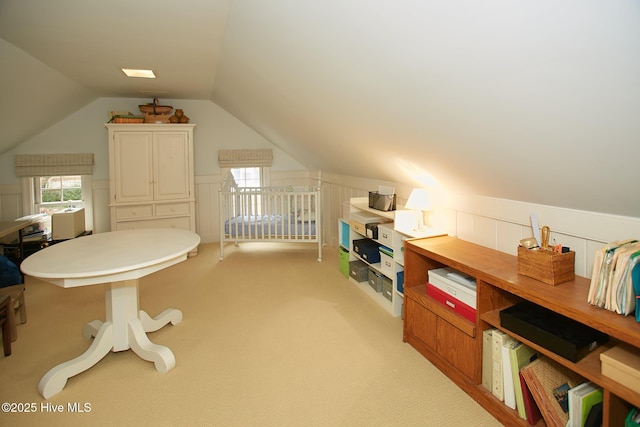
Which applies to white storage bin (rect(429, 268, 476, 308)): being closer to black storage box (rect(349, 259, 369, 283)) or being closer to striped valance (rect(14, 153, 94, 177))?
black storage box (rect(349, 259, 369, 283))

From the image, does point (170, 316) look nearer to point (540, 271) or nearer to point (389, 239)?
point (389, 239)

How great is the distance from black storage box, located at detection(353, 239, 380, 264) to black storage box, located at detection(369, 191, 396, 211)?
1.16 ft

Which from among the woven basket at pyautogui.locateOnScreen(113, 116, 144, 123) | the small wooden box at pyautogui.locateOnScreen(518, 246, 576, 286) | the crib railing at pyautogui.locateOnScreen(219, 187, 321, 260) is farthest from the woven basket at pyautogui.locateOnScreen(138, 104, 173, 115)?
the small wooden box at pyautogui.locateOnScreen(518, 246, 576, 286)

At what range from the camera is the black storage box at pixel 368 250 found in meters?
3.03

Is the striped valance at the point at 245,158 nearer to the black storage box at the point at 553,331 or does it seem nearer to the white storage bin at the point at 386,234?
the white storage bin at the point at 386,234

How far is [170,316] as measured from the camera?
2.56 metres

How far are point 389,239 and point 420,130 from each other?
109 centimetres

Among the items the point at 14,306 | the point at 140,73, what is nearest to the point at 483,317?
the point at 14,306

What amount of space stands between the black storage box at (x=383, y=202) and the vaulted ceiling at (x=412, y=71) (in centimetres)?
21

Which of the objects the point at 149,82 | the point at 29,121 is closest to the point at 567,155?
the point at 149,82

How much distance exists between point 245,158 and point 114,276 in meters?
3.57

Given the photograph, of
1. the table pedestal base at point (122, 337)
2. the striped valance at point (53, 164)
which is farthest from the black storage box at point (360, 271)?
the striped valance at point (53, 164)

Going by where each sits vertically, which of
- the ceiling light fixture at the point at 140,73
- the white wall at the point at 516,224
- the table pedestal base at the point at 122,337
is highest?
the ceiling light fixture at the point at 140,73

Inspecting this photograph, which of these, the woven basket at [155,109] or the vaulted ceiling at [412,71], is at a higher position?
the woven basket at [155,109]
